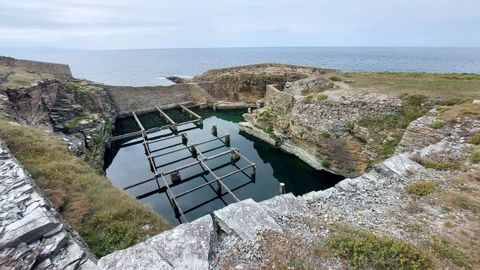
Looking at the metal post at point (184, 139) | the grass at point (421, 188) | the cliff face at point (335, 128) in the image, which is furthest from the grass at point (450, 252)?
the metal post at point (184, 139)

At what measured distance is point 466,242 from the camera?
6.12m

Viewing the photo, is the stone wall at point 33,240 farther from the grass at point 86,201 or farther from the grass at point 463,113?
the grass at point 463,113

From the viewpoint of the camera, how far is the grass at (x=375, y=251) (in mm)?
5352

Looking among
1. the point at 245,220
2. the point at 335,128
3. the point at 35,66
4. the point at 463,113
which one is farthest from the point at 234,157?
the point at 35,66

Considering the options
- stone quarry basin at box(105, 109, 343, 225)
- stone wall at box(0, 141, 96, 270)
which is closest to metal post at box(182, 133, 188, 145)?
stone quarry basin at box(105, 109, 343, 225)

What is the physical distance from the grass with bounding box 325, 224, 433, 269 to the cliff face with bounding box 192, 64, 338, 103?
35.4m

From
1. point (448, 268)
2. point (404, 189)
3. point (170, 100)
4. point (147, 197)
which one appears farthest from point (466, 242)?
point (170, 100)

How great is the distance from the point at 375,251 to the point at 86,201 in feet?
29.7

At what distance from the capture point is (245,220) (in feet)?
21.1

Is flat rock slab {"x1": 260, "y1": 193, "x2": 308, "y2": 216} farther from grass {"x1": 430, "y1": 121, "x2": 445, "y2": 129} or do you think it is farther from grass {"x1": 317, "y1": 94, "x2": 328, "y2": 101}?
grass {"x1": 317, "y1": 94, "x2": 328, "y2": 101}

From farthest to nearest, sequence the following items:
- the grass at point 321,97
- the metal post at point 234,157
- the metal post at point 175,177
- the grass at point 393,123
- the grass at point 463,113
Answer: the metal post at point 234,157 → the grass at point 321,97 → the metal post at point 175,177 → the grass at point 393,123 → the grass at point 463,113

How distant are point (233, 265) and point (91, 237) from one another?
4.68m

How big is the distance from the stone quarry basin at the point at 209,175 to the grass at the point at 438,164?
26.8ft

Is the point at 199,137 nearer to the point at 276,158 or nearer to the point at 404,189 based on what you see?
the point at 276,158
